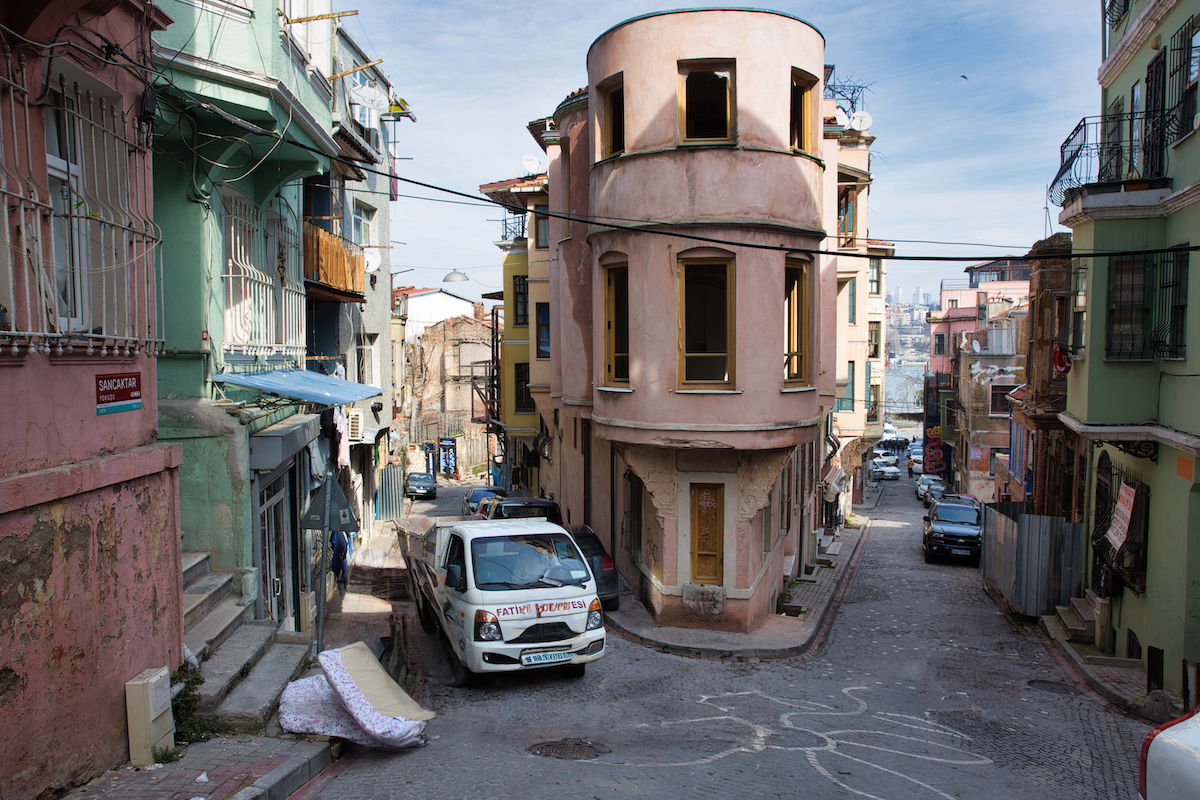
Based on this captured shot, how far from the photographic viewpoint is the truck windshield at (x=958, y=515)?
26127 mm

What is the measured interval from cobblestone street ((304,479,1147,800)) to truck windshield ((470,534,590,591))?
1.21m

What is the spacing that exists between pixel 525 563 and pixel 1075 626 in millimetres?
9901

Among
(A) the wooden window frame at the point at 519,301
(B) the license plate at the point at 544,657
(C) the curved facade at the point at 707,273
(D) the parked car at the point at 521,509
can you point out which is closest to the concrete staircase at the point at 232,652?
(B) the license plate at the point at 544,657

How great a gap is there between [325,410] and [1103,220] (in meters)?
14.0

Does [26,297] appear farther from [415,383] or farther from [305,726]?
[415,383]

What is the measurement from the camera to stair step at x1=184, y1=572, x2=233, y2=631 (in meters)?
9.01

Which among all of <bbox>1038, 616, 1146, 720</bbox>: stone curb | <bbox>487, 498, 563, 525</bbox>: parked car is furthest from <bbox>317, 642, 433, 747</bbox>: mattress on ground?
<bbox>487, 498, 563, 525</bbox>: parked car

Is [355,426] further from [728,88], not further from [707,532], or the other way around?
[728,88]

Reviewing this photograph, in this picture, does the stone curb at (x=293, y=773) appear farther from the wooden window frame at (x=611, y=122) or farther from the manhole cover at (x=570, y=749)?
the wooden window frame at (x=611, y=122)

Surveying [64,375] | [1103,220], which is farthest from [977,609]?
[64,375]

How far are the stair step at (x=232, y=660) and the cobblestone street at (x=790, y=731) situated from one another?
1.30 metres

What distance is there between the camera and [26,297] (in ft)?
19.1

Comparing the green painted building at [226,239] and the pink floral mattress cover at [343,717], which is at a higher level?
the green painted building at [226,239]

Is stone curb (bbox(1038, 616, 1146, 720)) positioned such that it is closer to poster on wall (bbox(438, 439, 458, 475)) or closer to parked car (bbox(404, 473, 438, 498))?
parked car (bbox(404, 473, 438, 498))
